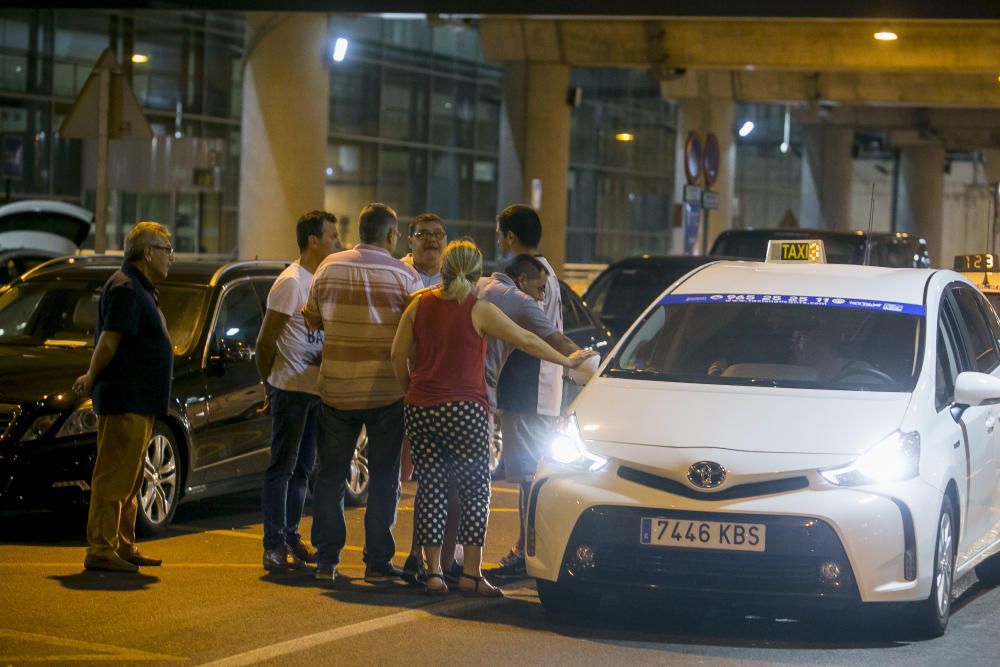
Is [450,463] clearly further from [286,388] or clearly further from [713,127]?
[713,127]

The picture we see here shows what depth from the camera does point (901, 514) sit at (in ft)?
24.1

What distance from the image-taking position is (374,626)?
309 inches

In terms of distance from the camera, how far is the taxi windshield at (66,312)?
37.4 ft

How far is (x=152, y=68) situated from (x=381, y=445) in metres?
31.9

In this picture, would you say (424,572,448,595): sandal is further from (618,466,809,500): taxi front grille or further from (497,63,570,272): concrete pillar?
(497,63,570,272): concrete pillar

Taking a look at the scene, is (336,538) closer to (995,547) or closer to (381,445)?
(381,445)

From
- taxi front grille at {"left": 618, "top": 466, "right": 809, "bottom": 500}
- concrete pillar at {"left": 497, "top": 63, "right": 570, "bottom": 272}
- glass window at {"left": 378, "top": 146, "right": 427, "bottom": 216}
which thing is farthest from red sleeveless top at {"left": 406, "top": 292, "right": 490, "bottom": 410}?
glass window at {"left": 378, "top": 146, "right": 427, "bottom": 216}

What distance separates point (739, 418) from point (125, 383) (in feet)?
10.4

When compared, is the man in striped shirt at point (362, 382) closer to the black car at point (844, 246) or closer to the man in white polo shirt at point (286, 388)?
the man in white polo shirt at point (286, 388)

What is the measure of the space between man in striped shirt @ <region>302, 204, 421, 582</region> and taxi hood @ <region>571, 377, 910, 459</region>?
1162 mm

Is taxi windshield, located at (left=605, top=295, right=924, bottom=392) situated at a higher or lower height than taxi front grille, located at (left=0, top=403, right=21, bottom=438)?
higher

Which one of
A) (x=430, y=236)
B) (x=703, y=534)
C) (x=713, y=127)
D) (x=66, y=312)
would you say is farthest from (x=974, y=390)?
(x=713, y=127)

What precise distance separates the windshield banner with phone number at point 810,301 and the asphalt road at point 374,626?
1429 millimetres

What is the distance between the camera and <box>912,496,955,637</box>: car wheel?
760cm
